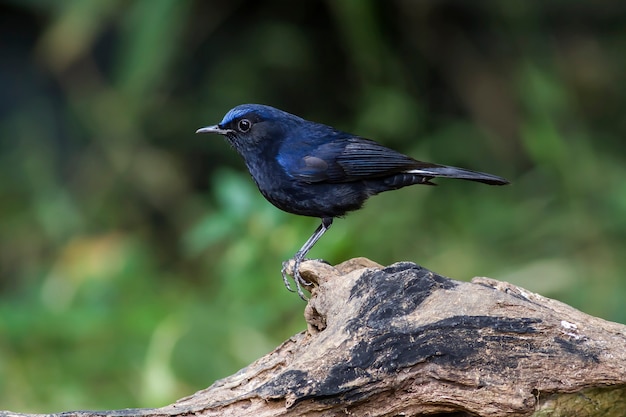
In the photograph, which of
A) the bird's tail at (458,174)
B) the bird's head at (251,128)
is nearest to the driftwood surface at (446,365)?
the bird's tail at (458,174)

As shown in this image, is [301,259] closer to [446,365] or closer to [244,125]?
[244,125]

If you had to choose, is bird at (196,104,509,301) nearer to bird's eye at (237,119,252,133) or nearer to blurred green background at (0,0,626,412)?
bird's eye at (237,119,252,133)

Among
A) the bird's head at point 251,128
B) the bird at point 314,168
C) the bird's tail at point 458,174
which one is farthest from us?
the bird's head at point 251,128

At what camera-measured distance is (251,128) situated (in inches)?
181

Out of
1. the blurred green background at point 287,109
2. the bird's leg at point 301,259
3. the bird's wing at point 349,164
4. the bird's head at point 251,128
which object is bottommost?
the bird's leg at point 301,259

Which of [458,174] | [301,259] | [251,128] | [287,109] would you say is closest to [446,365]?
[301,259]

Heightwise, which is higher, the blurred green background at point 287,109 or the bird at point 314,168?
the blurred green background at point 287,109

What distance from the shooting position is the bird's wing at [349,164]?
173 inches

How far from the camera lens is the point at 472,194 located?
6.92 meters

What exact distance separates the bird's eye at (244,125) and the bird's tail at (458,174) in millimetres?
821

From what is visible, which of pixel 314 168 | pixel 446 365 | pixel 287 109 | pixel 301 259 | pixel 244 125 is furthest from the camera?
pixel 287 109

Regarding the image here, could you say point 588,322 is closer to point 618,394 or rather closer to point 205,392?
point 618,394

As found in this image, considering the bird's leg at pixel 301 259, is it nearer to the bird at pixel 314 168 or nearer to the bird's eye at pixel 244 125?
the bird at pixel 314 168

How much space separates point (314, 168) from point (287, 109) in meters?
3.03
